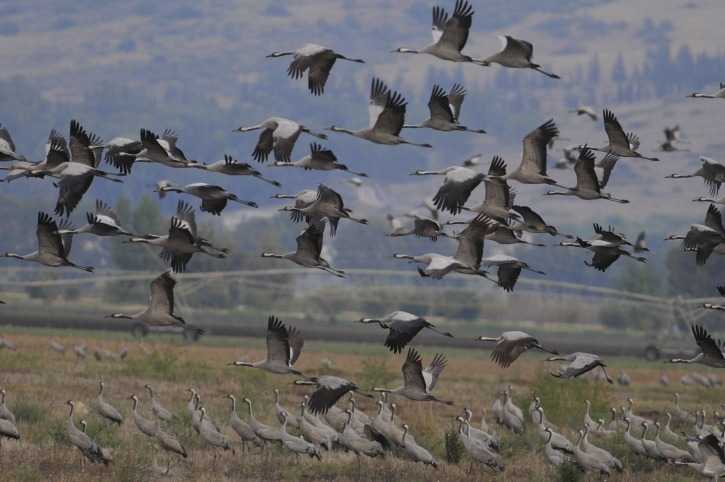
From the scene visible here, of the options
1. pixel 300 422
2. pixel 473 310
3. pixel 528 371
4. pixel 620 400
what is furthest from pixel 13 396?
pixel 473 310

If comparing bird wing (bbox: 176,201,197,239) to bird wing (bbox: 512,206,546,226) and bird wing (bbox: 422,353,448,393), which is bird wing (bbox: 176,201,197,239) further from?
bird wing (bbox: 512,206,546,226)

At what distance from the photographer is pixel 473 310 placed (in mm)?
142375

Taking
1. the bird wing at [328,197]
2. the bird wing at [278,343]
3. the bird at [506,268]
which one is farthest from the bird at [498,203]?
the bird wing at [278,343]

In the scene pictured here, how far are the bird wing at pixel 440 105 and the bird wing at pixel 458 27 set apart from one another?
2.36ft

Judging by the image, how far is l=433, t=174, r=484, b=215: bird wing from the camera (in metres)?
21.1

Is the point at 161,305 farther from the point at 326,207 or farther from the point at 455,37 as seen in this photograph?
the point at 455,37

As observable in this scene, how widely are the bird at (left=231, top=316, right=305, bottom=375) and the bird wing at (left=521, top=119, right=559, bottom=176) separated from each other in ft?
14.3

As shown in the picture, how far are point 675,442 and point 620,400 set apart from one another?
16667mm

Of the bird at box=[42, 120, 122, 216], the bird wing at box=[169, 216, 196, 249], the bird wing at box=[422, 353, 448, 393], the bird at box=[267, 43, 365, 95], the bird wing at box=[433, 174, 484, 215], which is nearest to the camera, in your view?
the bird wing at box=[433, 174, 484, 215]

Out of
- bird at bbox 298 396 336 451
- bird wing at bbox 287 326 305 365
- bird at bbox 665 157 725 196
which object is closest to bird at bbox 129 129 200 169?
bird wing at bbox 287 326 305 365

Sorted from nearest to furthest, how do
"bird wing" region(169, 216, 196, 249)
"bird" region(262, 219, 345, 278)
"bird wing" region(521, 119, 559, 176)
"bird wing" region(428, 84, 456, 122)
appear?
"bird wing" region(521, 119, 559, 176), "bird wing" region(169, 216, 196, 249), "bird" region(262, 219, 345, 278), "bird wing" region(428, 84, 456, 122)

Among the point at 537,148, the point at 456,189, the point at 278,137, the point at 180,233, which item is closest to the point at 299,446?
the point at 180,233

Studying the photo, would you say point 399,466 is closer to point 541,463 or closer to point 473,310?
point 541,463

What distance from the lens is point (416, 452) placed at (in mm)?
25547
